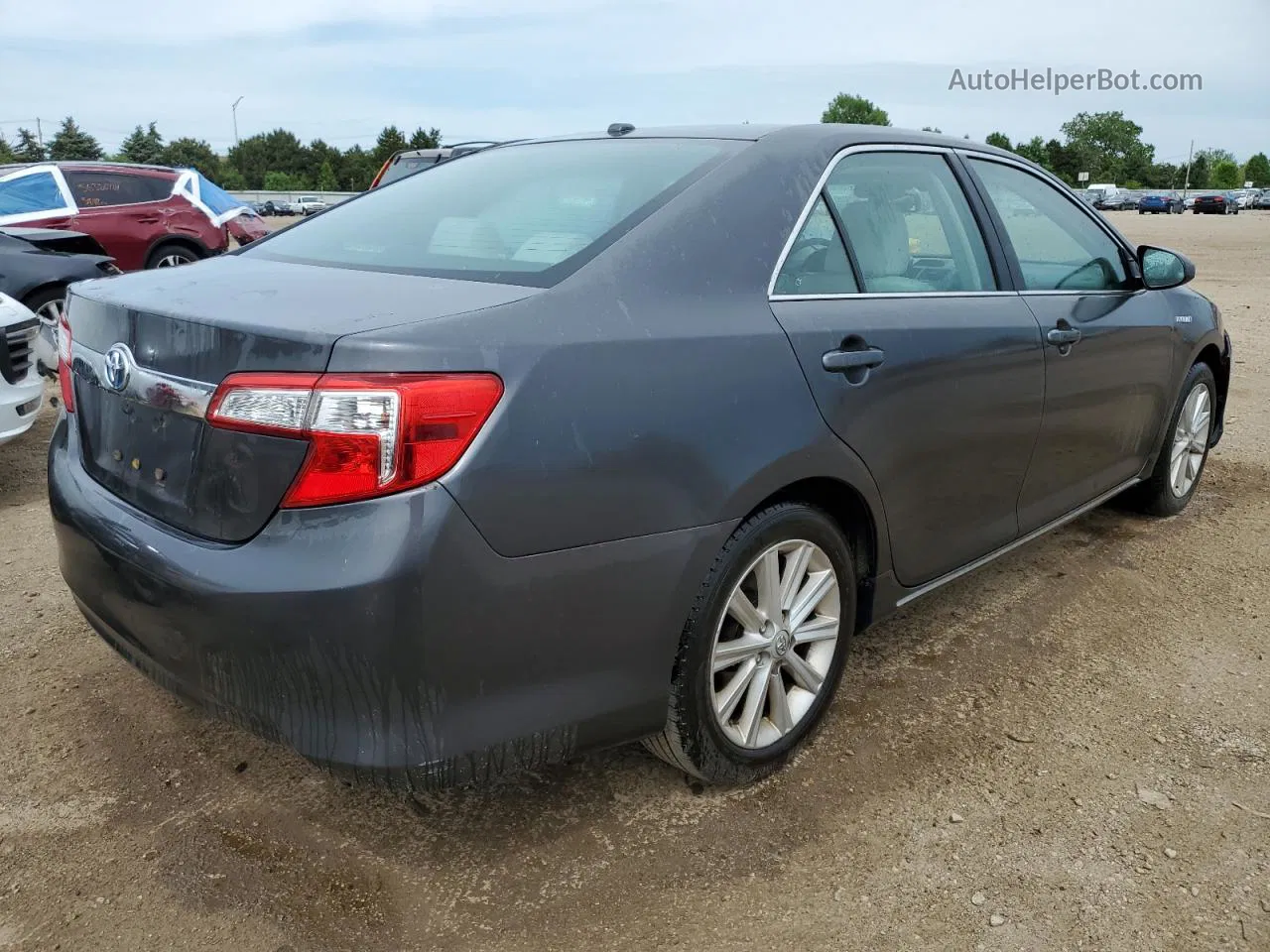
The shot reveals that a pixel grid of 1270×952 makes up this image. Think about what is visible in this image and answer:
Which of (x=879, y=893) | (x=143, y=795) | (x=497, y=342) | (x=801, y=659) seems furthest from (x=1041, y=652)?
(x=143, y=795)

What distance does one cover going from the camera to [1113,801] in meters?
2.55

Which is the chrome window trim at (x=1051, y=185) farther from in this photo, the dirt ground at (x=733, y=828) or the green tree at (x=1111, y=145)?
the green tree at (x=1111, y=145)

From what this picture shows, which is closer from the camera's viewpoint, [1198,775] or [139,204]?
[1198,775]

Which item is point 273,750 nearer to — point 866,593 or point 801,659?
point 801,659

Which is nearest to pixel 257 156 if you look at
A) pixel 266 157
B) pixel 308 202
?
pixel 266 157

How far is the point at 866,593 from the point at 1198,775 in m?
0.95

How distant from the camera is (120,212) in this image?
11062mm

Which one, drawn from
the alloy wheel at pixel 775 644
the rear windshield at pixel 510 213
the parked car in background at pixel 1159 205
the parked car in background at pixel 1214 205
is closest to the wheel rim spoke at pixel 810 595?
the alloy wheel at pixel 775 644

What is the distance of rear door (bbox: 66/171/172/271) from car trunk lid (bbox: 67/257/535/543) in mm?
9609

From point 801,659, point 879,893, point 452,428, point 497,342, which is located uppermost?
point 497,342

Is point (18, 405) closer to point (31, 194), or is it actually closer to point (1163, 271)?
point (1163, 271)

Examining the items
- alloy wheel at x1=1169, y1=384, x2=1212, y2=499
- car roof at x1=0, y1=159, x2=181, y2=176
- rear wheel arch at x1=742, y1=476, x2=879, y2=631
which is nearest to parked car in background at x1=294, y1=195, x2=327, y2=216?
car roof at x1=0, y1=159, x2=181, y2=176

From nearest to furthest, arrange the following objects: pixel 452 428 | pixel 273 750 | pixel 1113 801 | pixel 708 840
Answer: pixel 452 428
pixel 708 840
pixel 1113 801
pixel 273 750

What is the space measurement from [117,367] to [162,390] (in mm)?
207
